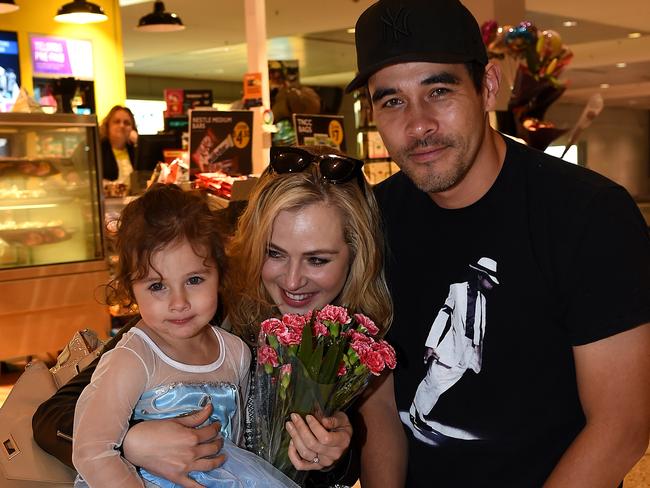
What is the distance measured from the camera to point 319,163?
2066mm

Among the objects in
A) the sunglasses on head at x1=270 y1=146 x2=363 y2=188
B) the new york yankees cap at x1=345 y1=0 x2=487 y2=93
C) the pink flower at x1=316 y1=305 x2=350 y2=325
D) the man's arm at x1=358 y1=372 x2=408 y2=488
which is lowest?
the man's arm at x1=358 y1=372 x2=408 y2=488

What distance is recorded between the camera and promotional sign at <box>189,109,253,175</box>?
595cm

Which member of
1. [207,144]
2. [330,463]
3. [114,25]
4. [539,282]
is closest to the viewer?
[330,463]

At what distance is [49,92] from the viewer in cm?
743

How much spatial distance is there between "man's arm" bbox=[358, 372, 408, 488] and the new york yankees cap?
2.57 ft

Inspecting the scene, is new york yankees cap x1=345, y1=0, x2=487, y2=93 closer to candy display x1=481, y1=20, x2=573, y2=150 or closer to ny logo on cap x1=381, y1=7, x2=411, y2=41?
ny logo on cap x1=381, y1=7, x2=411, y2=41

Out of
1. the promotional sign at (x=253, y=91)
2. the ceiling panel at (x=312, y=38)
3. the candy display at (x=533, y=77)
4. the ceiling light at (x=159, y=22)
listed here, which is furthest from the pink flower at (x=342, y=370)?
the ceiling panel at (x=312, y=38)

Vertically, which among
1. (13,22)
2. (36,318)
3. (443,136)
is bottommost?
(36,318)

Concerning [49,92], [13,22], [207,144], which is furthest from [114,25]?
[207,144]

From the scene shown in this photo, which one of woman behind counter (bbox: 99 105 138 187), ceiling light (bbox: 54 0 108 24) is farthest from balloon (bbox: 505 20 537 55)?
ceiling light (bbox: 54 0 108 24)

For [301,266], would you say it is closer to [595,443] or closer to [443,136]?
[443,136]

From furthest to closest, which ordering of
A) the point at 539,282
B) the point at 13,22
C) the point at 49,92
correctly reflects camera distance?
the point at 13,22, the point at 49,92, the point at 539,282

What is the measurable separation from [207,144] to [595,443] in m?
4.65

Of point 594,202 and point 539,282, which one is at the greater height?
point 594,202
